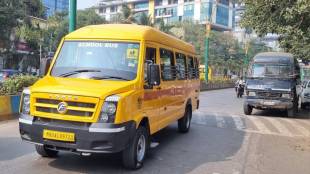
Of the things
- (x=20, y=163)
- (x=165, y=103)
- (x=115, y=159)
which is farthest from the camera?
(x=165, y=103)

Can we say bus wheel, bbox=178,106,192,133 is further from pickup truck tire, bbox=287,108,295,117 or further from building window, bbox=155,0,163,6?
building window, bbox=155,0,163,6

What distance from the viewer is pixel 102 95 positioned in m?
6.34

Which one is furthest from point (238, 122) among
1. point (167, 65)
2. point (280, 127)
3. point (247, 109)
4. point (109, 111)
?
point (109, 111)

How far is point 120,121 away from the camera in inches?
254

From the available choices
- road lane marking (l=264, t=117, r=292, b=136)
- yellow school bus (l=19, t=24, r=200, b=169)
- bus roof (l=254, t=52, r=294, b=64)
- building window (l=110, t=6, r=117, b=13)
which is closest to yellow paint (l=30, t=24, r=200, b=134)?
yellow school bus (l=19, t=24, r=200, b=169)

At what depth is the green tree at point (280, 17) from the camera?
12.6 m

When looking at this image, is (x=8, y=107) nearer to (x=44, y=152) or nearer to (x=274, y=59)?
(x=44, y=152)

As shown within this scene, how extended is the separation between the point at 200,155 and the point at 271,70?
10305mm

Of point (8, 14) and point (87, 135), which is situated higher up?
point (8, 14)

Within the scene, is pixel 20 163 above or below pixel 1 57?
below

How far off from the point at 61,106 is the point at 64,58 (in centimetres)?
145

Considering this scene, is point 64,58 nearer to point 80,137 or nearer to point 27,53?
point 80,137

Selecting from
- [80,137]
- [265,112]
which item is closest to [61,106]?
[80,137]

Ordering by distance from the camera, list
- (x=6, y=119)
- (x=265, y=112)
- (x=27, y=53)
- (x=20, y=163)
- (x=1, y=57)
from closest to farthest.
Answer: (x=20, y=163) → (x=6, y=119) → (x=265, y=112) → (x=1, y=57) → (x=27, y=53)
